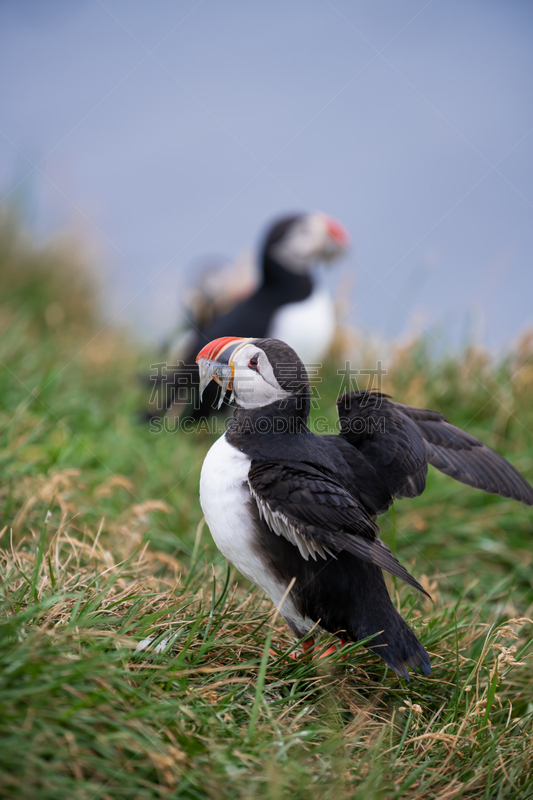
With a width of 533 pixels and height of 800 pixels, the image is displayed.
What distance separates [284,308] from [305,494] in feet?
14.3

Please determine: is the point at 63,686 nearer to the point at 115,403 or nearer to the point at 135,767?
the point at 135,767

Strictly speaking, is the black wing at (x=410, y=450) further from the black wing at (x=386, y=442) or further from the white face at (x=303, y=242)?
the white face at (x=303, y=242)

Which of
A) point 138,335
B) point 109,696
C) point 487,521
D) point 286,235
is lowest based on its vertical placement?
point 138,335

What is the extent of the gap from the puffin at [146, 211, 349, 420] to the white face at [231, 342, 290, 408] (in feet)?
11.7

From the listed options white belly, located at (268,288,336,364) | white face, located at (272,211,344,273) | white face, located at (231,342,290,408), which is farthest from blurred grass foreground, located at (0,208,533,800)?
white face, located at (272,211,344,273)

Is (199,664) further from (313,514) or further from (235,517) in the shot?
(313,514)

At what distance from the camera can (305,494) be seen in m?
2.36

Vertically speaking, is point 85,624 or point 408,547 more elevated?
point 408,547

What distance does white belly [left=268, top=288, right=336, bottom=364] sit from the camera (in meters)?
6.39

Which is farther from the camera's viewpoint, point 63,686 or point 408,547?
point 408,547

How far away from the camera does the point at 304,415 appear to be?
280cm

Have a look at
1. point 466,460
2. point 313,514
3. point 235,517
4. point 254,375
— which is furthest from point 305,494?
point 466,460

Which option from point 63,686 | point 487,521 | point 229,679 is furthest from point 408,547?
point 63,686

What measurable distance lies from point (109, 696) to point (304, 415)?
1.37 metres
